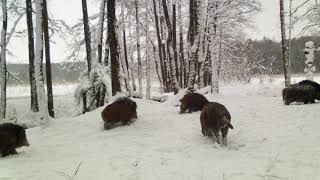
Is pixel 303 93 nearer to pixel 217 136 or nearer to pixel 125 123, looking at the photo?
pixel 217 136

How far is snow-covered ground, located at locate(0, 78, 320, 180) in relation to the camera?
22.3 feet

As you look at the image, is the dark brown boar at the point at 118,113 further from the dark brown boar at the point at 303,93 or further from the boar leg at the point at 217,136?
the dark brown boar at the point at 303,93

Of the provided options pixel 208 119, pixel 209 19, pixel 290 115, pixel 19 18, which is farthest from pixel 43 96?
pixel 209 19

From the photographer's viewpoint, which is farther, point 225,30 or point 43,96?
point 225,30

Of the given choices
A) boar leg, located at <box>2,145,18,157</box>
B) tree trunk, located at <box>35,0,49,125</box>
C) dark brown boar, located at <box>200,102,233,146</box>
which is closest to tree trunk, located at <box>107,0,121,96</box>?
tree trunk, located at <box>35,0,49,125</box>

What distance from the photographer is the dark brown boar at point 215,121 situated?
8.54 m

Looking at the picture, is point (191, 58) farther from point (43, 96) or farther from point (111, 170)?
point (111, 170)

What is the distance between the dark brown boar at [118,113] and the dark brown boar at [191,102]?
6.43ft

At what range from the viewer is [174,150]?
8352mm

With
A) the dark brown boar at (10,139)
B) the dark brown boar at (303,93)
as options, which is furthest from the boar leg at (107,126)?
the dark brown boar at (303,93)

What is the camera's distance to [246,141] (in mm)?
8812

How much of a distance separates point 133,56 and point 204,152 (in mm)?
29754

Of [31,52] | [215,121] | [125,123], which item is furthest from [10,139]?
[31,52]

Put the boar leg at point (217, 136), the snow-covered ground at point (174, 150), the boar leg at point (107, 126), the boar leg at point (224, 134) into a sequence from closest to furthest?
the snow-covered ground at point (174, 150) → the boar leg at point (224, 134) → the boar leg at point (217, 136) → the boar leg at point (107, 126)
